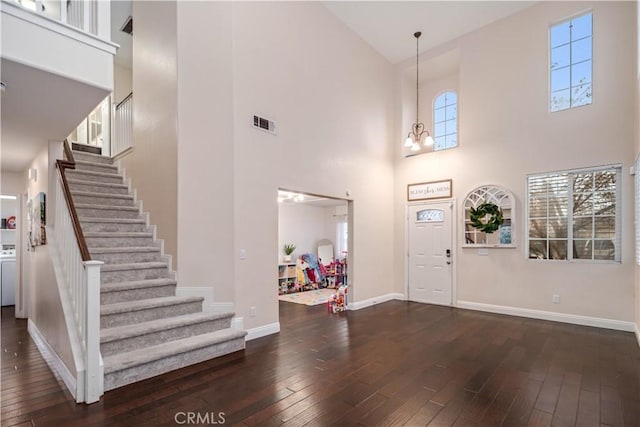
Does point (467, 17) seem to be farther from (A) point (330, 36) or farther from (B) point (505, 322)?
(B) point (505, 322)

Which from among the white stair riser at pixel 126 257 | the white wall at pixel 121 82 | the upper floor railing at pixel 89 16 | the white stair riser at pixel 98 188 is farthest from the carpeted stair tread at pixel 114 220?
the white wall at pixel 121 82

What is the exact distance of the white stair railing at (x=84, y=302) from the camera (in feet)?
8.87

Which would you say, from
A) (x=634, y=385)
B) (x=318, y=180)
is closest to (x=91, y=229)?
(x=318, y=180)

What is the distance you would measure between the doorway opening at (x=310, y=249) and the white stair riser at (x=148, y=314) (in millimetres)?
2870

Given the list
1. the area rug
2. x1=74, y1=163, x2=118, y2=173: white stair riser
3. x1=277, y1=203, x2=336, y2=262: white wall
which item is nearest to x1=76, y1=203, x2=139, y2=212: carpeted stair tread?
x1=74, y1=163, x2=118, y2=173: white stair riser

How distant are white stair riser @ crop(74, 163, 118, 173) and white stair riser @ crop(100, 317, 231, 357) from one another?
342 centimetres

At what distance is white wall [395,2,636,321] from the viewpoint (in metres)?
4.88

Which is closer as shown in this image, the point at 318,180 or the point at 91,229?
the point at 91,229

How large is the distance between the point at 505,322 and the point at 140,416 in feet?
16.8

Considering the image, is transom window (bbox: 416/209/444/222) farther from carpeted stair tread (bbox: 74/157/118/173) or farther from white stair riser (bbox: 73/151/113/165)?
white stair riser (bbox: 73/151/113/165)

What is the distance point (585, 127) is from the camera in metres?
5.16

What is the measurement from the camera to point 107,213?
4715 mm

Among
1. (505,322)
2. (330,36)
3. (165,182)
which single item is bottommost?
(505,322)

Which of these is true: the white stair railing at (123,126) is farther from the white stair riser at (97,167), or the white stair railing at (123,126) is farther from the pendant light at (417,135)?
the pendant light at (417,135)
